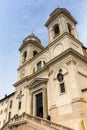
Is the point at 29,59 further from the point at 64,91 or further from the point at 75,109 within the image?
the point at 75,109

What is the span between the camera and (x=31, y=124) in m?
13.2

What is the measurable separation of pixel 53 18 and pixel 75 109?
16.5 m

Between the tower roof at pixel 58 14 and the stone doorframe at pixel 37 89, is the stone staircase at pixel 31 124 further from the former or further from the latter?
the tower roof at pixel 58 14

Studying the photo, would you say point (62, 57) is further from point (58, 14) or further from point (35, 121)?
point (35, 121)

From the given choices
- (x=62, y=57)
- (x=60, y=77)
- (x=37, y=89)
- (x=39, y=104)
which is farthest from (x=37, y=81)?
(x=62, y=57)

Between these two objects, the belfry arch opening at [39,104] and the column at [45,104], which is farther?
the belfry arch opening at [39,104]

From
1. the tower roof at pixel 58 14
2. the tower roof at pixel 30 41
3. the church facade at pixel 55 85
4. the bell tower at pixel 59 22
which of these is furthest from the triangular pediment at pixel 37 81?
the tower roof at pixel 58 14

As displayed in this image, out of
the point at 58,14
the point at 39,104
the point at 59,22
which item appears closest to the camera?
the point at 39,104

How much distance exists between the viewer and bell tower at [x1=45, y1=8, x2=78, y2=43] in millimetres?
23875

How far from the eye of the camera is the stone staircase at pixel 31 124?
476 inches

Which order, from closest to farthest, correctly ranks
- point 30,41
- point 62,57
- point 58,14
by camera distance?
point 62,57
point 58,14
point 30,41

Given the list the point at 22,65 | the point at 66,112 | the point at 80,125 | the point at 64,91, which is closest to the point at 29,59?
the point at 22,65

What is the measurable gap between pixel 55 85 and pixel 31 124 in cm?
669

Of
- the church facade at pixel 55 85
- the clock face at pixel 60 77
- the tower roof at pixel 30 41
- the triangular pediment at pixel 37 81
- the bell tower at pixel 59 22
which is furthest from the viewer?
the tower roof at pixel 30 41
